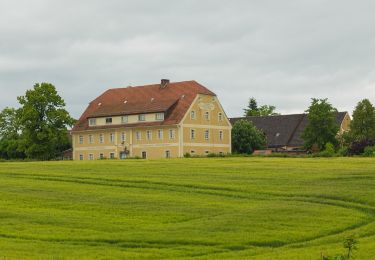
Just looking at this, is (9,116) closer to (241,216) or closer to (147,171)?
(147,171)

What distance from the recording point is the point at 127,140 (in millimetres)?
114375

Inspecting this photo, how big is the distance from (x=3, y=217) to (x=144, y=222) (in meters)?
6.28

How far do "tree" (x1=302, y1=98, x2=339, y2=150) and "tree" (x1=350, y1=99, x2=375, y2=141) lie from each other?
4161mm

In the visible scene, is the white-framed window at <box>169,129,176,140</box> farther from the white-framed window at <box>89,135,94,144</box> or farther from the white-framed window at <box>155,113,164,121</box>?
the white-framed window at <box>89,135,94,144</box>

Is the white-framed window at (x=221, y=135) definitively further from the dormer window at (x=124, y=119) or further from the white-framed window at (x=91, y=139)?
the white-framed window at (x=91, y=139)

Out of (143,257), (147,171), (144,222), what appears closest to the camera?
(143,257)

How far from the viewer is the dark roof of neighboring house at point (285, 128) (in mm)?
130000

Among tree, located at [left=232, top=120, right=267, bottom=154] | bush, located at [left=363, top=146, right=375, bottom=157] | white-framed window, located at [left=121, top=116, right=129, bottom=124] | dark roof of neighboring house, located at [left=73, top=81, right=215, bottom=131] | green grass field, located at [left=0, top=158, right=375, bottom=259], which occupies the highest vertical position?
dark roof of neighboring house, located at [left=73, top=81, right=215, bottom=131]

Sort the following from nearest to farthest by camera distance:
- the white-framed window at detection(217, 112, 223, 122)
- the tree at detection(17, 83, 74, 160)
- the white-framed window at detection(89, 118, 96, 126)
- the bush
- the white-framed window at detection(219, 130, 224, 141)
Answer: the bush < the tree at detection(17, 83, 74, 160) < the white-framed window at detection(219, 130, 224, 141) < the white-framed window at detection(217, 112, 223, 122) < the white-framed window at detection(89, 118, 96, 126)

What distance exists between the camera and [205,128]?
114 m

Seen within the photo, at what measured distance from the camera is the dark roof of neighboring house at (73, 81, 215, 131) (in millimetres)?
110875

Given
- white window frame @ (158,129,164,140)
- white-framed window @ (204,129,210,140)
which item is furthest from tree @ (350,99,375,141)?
white window frame @ (158,129,164,140)

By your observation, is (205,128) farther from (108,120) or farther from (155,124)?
(108,120)

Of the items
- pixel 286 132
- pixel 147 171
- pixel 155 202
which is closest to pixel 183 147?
pixel 286 132
